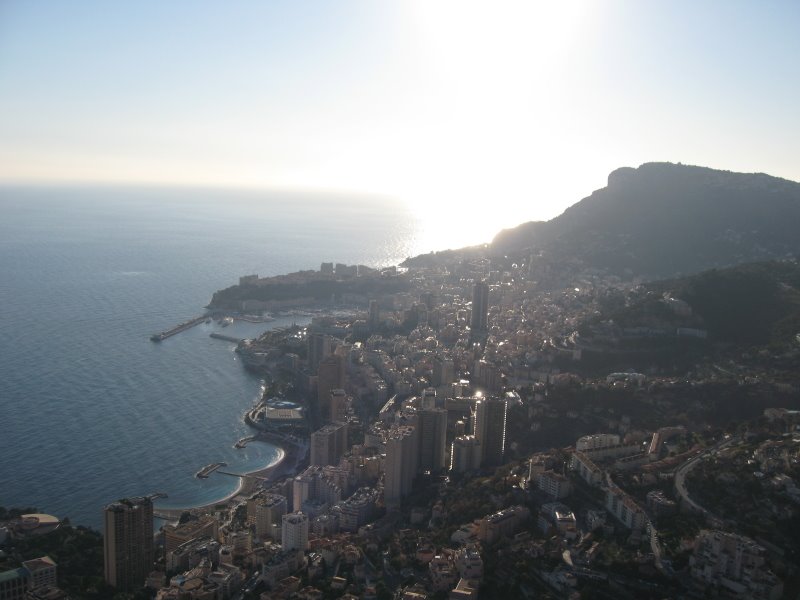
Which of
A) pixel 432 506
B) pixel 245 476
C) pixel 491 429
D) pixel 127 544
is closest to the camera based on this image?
pixel 127 544

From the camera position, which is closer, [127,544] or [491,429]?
[127,544]

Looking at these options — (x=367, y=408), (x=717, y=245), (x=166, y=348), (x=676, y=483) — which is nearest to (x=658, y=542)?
(x=676, y=483)

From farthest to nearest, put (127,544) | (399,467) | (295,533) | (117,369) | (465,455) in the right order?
(117,369)
(465,455)
(399,467)
(295,533)
(127,544)

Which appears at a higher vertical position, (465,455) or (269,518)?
(465,455)

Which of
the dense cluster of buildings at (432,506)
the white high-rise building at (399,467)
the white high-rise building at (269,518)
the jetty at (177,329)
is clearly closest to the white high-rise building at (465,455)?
the dense cluster of buildings at (432,506)

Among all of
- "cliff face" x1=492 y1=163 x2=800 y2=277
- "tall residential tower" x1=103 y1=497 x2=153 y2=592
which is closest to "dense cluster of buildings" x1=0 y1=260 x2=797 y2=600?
"tall residential tower" x1=103 y1=497 x2=153 y2=592

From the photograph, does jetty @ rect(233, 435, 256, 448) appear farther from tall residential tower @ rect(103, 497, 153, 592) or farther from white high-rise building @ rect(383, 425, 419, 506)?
tall residential tower @ rect(103, 497, 153, 592)

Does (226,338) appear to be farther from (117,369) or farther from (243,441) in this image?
(243,441)

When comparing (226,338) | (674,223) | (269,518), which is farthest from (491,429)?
(674,223)
